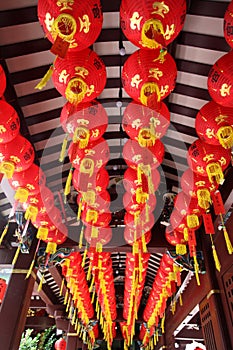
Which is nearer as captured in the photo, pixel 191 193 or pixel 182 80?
pixel 191 193

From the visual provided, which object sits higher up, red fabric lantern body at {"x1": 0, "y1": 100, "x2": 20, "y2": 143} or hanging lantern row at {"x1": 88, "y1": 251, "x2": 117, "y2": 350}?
hanging lantern row at {"x1": 88, "y1": 251, "x2": 117, "y2": 350}

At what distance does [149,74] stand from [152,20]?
1.54 feet

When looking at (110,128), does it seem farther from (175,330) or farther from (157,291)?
(175,330)

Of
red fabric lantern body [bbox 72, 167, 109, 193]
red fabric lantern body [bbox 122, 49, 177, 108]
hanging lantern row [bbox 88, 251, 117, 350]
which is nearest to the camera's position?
red fabric lantern body [bbox 122, 49, 177, 108]

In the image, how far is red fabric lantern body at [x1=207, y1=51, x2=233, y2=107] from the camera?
2635mm

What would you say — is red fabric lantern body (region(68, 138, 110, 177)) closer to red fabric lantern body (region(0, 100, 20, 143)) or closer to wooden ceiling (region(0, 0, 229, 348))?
red fabric lantern body (region(0, 100, 20, 143))

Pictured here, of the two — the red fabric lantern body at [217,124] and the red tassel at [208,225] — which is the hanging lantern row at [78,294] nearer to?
the red tassel at [208,225]

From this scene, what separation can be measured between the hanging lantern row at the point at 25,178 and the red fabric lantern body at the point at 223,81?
2145 millimetres

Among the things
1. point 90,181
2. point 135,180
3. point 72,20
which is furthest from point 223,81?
point 90,181

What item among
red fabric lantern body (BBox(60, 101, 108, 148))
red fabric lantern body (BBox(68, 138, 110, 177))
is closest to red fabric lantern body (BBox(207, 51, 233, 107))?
red fabric lantern body (BBox(60, 101, 108, 148))

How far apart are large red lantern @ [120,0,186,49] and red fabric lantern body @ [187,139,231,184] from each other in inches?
60.2

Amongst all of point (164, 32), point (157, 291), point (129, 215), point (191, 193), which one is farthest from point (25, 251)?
point (164, 32)

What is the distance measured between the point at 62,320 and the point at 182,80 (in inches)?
425

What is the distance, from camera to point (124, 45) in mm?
4184
